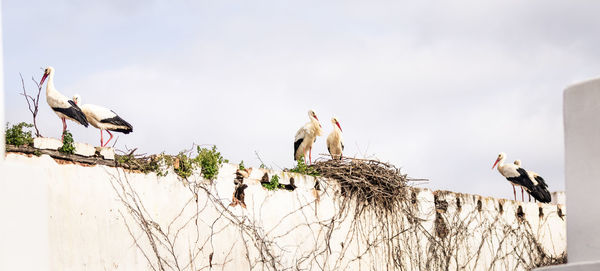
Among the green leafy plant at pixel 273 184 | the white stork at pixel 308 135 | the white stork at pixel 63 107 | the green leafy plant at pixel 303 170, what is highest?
the white stork at pixel 308 135

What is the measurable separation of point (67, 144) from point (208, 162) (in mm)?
1519

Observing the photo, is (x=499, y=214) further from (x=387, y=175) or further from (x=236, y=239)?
(x=236, y=239)

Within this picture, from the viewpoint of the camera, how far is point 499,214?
11711mm

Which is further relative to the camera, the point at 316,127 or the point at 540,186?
the point at 540,186

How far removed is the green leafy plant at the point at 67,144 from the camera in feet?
22.0

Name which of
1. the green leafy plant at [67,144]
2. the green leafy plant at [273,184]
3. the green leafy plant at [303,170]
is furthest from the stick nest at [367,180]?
the green leafy plant at [67,144]

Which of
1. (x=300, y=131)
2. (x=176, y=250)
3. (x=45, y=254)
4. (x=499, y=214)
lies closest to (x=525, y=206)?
(x=499, y=214)

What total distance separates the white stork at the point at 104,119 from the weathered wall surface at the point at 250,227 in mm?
1060

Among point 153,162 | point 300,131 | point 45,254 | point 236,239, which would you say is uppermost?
point 300,131

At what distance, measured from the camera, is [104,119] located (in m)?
8.23

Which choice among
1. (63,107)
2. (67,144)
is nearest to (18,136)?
(67,144)

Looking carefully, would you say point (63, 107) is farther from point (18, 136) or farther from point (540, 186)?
point (540, 186)

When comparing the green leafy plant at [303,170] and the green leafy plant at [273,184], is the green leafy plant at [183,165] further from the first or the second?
the green leafy plant at [303,170]

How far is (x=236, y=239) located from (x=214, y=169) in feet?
2.24
